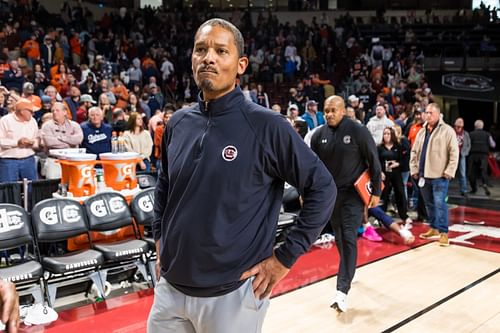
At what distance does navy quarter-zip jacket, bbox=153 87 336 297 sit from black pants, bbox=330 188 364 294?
2488mm

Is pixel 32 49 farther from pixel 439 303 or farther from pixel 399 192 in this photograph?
pixel 439 303

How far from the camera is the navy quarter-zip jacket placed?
2.08m

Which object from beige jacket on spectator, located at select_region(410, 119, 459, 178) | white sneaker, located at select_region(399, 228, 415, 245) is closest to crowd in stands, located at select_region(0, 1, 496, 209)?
beige jacket on spectator, located at select_region(410, 119, 459, 178)

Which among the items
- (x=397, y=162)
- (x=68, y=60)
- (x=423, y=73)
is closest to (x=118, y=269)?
(x=397, y=162)

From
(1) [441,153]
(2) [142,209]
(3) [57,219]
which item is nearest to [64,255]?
(3) [57,219]

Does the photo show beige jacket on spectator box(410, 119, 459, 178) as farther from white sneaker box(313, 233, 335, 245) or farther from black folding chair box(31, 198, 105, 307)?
black folding chair box(31, 198, 105, 307)

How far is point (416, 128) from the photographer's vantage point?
30.5 feet

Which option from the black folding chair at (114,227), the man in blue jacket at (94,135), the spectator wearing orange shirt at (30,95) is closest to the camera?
the black folding chair at (114,227)

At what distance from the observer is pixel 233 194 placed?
2072mm

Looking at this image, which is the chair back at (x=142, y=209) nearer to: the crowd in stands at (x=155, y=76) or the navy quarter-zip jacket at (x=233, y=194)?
the crowd in stands at (x=155, y=76)

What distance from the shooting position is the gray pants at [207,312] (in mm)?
2090

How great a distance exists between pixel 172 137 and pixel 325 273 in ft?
12.7

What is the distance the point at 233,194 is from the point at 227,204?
4 cm

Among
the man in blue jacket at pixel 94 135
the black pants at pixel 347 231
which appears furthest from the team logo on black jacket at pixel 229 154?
the man in blue jacket at pixel 94 135
